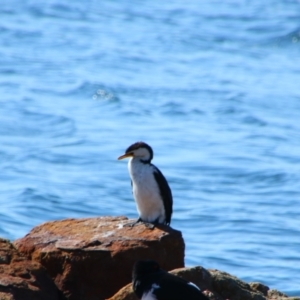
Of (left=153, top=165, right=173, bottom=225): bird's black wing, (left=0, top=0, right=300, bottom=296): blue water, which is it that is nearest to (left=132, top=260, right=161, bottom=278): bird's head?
(left=153, top=165, right=173, bottom=225): bird's black wing

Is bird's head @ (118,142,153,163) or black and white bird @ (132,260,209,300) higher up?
bird's head @ (118,142,153,163)

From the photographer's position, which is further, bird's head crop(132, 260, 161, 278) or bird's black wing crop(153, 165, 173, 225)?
bird's black wing crop(153, 165, 173, 225)

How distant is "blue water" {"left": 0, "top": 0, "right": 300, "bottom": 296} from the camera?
17250 millimetres

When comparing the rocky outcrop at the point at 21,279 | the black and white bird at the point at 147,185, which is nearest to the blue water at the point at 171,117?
the black and white bird at the point at 147,185

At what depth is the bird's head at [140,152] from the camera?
9406 mm

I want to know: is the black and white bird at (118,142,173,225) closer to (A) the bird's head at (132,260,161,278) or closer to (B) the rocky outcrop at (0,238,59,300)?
(B) the rocky outcrop at (0,238,59,300)

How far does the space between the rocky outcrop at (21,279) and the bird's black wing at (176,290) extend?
1.03 m

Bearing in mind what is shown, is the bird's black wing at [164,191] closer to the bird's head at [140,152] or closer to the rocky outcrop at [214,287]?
the bird's head at [140,152]

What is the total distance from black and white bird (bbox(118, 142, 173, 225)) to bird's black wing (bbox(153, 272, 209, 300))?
8.08 ft

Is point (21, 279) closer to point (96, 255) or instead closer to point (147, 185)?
point (96, 255)

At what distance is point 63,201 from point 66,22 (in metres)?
14.3

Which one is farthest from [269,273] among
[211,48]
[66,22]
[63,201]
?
[66,22]

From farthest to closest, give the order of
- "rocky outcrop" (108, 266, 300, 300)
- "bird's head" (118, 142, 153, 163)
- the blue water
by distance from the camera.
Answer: the blue water, "bird's head" (118, 142, 153, 163), "rocky outcrop" (108, 266, 300, 300)

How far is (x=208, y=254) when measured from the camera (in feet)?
49.1
